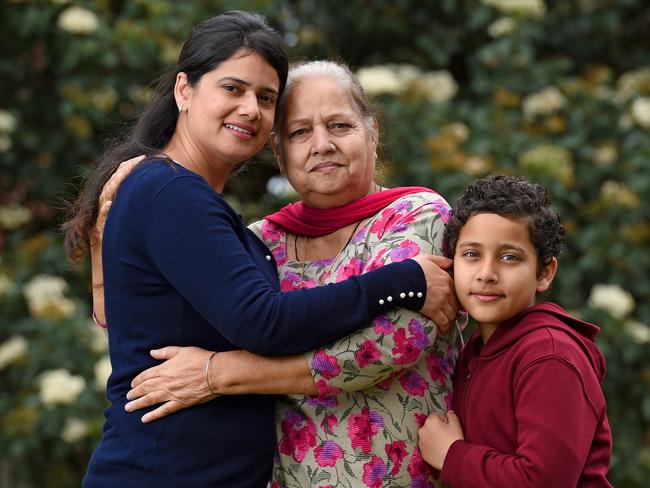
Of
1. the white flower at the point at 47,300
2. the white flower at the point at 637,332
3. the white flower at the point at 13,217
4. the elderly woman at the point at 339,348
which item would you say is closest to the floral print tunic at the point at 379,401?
the elderly woman at the point at 339,348

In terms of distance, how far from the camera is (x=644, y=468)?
174 inches

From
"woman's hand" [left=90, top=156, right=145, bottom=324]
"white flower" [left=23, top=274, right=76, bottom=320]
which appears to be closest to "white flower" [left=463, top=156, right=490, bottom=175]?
"white flower" [left=23, top=274, right=76, bottom=320]

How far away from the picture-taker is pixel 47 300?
15.3ft

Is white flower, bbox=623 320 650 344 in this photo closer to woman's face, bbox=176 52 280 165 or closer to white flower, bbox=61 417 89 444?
white flower, bbox=61 417 89 444

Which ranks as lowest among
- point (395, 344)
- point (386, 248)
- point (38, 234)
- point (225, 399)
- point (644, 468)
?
point (644, 468)

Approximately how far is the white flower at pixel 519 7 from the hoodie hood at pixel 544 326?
2.98 m

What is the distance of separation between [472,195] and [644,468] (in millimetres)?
2679

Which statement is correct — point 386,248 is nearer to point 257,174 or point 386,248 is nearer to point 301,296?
point 301,296

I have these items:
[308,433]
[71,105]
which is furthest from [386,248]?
[71,105]

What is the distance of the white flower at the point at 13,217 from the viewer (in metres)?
5.04

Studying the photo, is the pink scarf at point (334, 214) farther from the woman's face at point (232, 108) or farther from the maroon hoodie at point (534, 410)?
the maroon hoodie at point (534, 410)

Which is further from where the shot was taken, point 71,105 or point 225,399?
point 71,105

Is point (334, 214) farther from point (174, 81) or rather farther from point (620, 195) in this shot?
point (620, 195)

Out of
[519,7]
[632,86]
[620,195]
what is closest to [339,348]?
[620,195]
